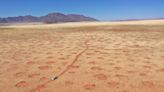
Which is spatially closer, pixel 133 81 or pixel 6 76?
pixel 133 81

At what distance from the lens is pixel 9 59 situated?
26.1 feet

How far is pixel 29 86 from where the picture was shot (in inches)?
201

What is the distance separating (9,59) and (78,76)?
3383 mm

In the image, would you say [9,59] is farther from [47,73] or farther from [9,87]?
[9,87]

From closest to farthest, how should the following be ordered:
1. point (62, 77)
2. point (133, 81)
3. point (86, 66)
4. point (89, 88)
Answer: point (89, 88) → point (133, 81) → point (62, 77) → point (86, 66)

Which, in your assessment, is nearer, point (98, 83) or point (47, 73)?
point (98, 83)

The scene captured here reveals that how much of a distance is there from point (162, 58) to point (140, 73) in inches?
83.6

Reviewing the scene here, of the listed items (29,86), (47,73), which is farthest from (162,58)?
(29,86)

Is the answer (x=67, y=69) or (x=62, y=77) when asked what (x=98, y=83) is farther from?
(x=67, y=69)

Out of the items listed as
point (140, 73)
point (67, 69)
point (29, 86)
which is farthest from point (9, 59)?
point (140, 73)

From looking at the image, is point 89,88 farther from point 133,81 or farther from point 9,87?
point 9,87

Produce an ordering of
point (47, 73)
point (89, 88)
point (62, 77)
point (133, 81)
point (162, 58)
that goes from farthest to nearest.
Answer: point (162, 58) < point (47, 73) < point (62, 77) < point (133, 81) < point (89, 88)

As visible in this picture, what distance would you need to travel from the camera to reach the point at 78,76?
5.75m

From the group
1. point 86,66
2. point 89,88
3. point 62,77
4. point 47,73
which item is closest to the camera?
point 89,88
